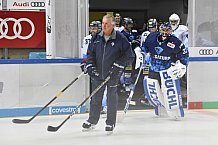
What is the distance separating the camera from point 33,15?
10266 millimetres

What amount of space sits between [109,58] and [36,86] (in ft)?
6.27

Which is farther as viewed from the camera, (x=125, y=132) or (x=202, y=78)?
(x=202, y=78)

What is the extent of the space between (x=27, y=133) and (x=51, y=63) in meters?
1.73

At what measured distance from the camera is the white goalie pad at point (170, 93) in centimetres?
739

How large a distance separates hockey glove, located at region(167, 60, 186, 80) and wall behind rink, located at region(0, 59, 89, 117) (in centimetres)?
150

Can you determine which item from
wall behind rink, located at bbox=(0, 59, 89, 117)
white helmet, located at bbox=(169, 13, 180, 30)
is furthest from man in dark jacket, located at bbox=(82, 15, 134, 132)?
white helmet, located at bbox=(169, 13, 180, 30)

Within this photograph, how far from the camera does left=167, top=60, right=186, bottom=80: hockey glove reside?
7.27 metres

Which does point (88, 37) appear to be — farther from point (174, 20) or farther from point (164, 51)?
point (174, 20)

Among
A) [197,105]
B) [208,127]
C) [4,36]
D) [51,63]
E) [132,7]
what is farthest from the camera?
[132,7]

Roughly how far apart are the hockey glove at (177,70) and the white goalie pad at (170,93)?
0.06 m

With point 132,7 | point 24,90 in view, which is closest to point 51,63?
point 24,90

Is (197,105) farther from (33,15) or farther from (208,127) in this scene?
(33,15)

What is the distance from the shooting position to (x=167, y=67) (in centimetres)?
744

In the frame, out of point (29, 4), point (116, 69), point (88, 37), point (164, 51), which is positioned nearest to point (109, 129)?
point (116, 69)
